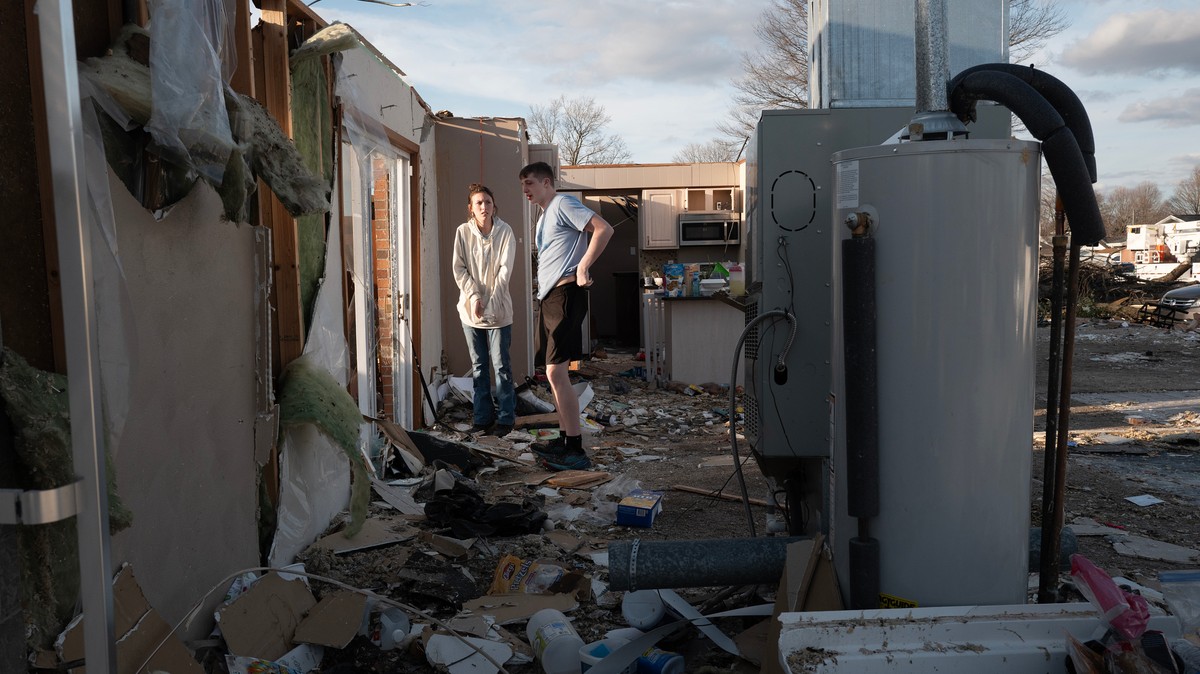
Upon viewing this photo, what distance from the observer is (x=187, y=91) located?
87.8 inches

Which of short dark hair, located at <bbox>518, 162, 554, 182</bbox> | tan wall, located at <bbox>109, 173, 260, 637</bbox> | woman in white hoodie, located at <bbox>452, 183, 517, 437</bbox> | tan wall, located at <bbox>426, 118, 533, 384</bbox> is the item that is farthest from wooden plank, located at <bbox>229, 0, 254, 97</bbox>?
tan wall, located at <bbox>426, 118, 533, 384</bbox>

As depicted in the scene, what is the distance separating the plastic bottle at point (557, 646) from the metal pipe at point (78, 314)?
171cm

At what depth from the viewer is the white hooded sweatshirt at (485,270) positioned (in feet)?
21.4

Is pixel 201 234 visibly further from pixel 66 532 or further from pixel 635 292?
pixel 635 292

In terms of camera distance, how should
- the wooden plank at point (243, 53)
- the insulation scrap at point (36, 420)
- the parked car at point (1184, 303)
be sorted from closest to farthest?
the insulation scrap at point (36, 420)
the wooden plank at point (243, 53)
the parked car at point (1184, 303)

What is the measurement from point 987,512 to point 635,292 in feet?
45.0

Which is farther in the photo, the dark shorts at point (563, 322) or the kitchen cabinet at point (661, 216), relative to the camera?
the kitchen cabinet at point (661, 216)

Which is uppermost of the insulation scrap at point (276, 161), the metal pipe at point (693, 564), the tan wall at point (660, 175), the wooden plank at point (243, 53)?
the tan wall at point (660, 175)

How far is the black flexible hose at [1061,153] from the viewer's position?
80.1 inches

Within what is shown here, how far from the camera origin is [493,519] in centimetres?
403

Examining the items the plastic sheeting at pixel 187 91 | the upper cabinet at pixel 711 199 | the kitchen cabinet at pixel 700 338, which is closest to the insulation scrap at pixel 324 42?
the plastic sheeting at pixel 187 91

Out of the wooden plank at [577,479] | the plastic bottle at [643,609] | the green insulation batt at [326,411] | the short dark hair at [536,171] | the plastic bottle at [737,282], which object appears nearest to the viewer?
the plastic bottle at [643,609]

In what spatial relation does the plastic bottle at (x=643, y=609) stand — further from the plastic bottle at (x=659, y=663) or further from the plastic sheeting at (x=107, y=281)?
the plastic sheeting at (x=107, y=281)

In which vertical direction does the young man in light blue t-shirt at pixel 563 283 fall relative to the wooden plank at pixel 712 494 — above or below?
above
